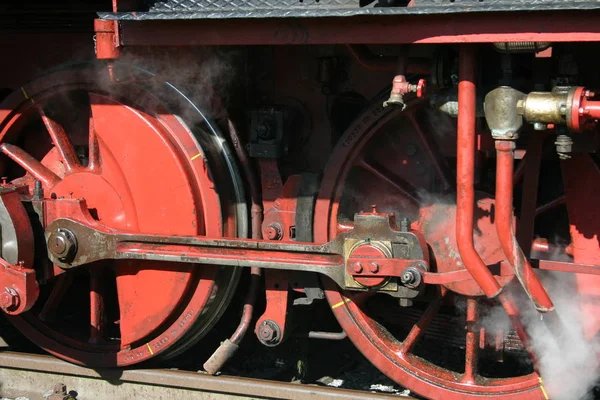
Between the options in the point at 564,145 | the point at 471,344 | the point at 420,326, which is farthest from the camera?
the point at 420,326

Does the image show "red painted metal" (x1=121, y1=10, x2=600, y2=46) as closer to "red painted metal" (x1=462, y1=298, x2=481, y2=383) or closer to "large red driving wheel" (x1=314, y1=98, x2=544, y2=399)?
"large red driving wheel" (x1=314, y1=98, x2=544, y2=399)

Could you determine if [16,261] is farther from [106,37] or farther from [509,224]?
[509,224]

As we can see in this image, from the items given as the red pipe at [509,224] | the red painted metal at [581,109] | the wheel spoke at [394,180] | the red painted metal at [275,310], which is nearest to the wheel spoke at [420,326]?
the wheel spoke at [394,180]

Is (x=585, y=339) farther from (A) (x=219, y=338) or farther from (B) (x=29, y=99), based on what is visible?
(B) (x=29, y=99)

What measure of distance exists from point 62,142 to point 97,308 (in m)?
0.89

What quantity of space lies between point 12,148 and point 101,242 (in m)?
0.84

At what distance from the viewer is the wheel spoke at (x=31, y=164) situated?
4.52 meters

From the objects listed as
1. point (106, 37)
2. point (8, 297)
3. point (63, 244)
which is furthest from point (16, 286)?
point (106, 37)

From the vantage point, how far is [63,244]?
4195mm

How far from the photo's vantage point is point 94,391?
183 inches

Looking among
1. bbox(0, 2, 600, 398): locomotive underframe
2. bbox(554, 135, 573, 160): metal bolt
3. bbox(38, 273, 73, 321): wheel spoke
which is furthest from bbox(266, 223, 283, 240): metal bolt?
bbox(554, 135, 573, 160): metal bolt

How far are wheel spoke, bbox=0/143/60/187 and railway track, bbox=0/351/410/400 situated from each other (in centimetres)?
98

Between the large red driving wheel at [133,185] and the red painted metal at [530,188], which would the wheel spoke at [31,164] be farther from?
the red painted metal at [530,188]

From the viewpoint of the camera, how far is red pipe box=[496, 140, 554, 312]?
3367 mm
